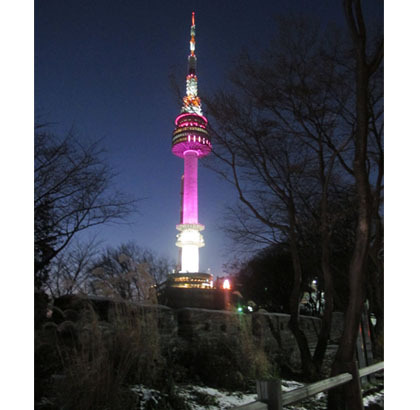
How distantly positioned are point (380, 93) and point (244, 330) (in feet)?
12.6

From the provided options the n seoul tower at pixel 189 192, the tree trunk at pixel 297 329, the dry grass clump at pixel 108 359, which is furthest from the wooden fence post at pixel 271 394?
the n seoul tower at pixel 189 192

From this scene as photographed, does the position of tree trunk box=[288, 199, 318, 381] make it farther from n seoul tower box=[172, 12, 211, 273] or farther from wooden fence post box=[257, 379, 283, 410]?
n seoul tower box=[172, 12, 211, 273]

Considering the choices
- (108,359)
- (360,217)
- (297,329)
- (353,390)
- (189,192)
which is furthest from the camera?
(189,192)

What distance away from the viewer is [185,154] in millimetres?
33688

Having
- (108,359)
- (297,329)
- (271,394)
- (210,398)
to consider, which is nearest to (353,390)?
(210,398)

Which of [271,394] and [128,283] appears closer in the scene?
[271,394]

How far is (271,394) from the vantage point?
2176 mm

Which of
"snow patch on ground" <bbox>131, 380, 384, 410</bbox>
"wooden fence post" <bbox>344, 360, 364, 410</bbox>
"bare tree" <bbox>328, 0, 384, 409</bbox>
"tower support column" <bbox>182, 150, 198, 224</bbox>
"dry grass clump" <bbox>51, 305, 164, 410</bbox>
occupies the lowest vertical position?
"snow patch on ground" <bbox>131, 380, 384, 410</bbox>

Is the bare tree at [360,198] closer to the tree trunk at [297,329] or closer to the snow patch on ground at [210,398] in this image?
the snow patch on ground at [210,398]

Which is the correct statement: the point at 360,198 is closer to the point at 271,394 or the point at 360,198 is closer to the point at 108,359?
the point at 271,394

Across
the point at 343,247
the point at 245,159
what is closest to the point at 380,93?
the point at 245,159

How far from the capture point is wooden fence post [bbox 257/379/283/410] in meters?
2.16

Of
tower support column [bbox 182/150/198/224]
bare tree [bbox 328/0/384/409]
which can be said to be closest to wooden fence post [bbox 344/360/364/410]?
bare tree [bbox 328/0/384/409]
